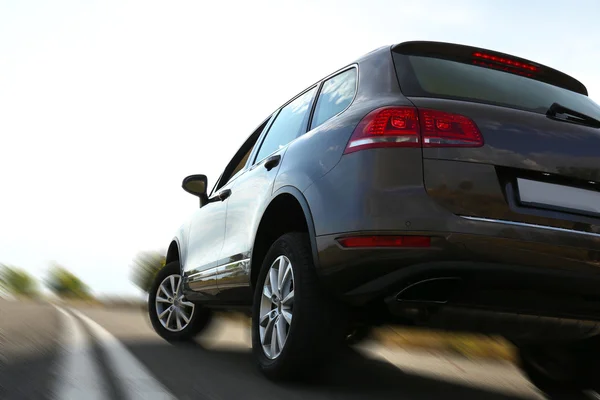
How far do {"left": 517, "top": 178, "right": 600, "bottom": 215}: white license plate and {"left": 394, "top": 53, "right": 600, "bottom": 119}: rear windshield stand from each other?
48cm

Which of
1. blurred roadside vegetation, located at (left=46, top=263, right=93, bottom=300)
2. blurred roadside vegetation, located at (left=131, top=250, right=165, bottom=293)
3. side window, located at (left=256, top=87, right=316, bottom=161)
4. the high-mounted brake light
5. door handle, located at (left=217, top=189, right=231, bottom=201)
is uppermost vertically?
the high-mounted brake light

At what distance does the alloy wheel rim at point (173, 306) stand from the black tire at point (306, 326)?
2977mm

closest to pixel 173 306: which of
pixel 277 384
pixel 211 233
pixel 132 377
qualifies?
pixel 211 233

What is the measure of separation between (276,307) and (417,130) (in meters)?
1.34

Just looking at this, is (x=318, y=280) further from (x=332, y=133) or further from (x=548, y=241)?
(x=548, y=241)

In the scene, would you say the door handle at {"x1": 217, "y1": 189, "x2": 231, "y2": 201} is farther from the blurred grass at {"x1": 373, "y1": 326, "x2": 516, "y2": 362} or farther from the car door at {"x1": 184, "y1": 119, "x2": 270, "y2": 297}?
the blurred grass at {"x1": 373, "y1": 326, "x2": 516, "y2": 362}

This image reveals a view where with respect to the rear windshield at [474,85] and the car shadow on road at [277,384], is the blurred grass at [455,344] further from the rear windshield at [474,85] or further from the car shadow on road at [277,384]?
the rear windshield at [474,85]

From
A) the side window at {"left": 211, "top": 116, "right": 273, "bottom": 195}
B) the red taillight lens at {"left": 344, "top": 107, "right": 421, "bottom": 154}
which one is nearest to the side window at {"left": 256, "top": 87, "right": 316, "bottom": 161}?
the side window at {"left": 211, "top": 116, "right": 273, "bottom": 195}

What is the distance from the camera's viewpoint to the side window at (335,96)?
3.86 meters

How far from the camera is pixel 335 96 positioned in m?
4.07

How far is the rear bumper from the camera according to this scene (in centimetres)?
293

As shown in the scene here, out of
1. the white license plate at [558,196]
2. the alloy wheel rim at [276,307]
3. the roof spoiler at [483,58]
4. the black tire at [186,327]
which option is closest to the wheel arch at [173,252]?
the black tire at [186,327]

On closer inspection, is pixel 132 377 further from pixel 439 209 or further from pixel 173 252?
pixel 173 252

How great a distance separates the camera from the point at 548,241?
2959 millimetres
